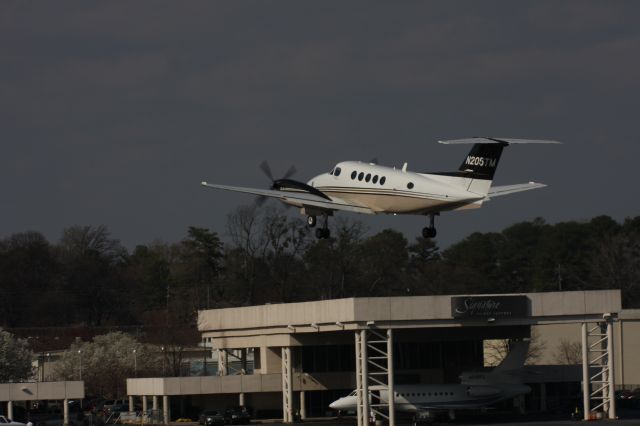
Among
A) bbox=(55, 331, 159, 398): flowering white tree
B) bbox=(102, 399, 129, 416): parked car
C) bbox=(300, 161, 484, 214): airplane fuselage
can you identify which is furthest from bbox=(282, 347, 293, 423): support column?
bbox=(55, 331, 159, 398): flowering white tree

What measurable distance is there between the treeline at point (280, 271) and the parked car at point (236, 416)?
41.4 meters

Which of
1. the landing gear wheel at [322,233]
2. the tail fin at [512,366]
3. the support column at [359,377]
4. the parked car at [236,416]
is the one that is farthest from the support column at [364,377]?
the tail fin at [512,366]

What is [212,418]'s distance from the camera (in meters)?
86.3

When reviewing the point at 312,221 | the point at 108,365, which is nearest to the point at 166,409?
the point at 312,221

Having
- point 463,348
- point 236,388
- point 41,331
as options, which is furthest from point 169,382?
point 41,331

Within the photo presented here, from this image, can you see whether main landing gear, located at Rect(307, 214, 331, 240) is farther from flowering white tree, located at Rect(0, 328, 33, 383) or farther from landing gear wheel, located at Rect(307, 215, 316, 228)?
flowering white tree, located at Rect(0, 328, 33, 383)

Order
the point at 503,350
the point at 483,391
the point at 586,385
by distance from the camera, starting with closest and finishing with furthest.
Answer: the point at 586,385, the point at 483,391, the point at 503,350

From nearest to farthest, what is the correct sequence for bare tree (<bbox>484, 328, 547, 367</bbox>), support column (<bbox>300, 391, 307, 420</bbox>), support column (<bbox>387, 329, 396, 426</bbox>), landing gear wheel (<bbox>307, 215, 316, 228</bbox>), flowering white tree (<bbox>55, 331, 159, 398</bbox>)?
landing gear wheel (<bbox>307, 215, 316, 228</bbox>) < support column (<bbox>387, 329, 396, 426</bbox>) < support column (<bbox>300, 391, 307, 420</bbox>) < flowering white tree (<bbox>55, 331, 159, 398</bbox>) < bare tree (<bbox>484, 328, 547, 367</bbox>)

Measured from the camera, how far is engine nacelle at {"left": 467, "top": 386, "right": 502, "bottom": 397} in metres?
85.8

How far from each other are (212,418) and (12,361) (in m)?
32.0

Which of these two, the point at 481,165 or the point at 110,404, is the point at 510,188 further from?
the point at 110,404

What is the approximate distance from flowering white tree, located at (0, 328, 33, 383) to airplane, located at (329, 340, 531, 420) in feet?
123
